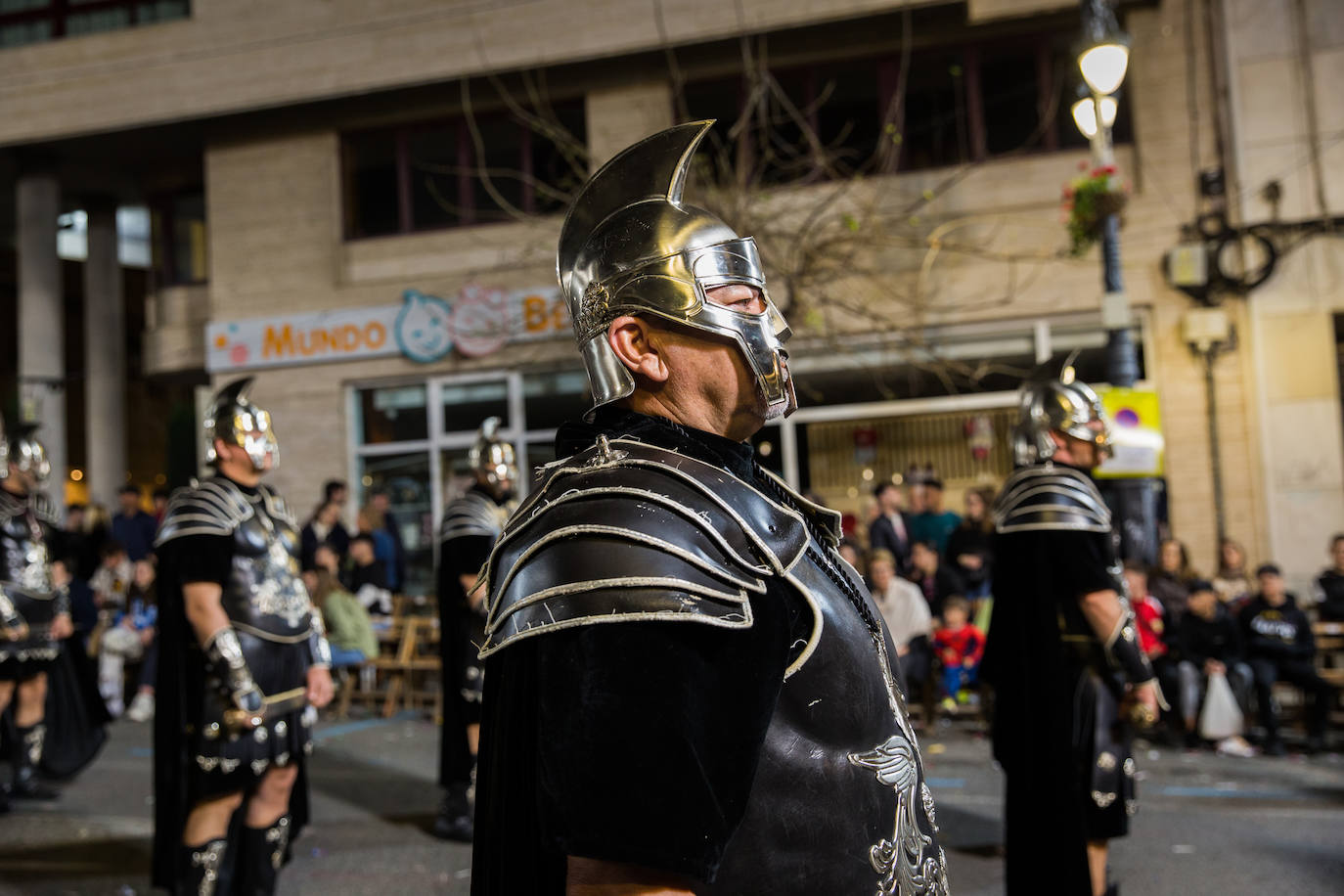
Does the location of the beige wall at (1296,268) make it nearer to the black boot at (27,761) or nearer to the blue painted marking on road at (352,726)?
the blue painted marking on road at (352,726)

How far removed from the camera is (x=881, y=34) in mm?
13242

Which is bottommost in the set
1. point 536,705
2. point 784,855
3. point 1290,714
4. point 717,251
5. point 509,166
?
point 1290,714

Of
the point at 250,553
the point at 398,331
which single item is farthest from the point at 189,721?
the point at 398,331

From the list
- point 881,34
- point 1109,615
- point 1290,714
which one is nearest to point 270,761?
point 1109,615

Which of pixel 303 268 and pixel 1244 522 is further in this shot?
pixel 303 268

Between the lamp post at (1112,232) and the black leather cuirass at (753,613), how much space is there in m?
7.20

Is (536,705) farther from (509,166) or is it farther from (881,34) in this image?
(509,166)

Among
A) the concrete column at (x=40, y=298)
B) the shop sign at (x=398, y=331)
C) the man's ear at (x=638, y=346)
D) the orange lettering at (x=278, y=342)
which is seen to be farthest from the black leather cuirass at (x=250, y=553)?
the concrete column at (x=40, y=298)

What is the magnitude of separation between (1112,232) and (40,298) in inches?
571

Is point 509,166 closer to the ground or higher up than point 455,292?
higher up

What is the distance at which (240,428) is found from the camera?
484cm

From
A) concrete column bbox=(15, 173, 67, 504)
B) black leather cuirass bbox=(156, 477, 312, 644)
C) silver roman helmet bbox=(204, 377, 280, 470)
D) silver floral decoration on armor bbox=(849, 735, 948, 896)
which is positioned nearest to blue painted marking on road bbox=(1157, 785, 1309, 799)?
black leather cuirass bbox=(156, 477, 312, 644)

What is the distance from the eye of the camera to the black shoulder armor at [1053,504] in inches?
180

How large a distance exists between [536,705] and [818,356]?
1168 centimetres
